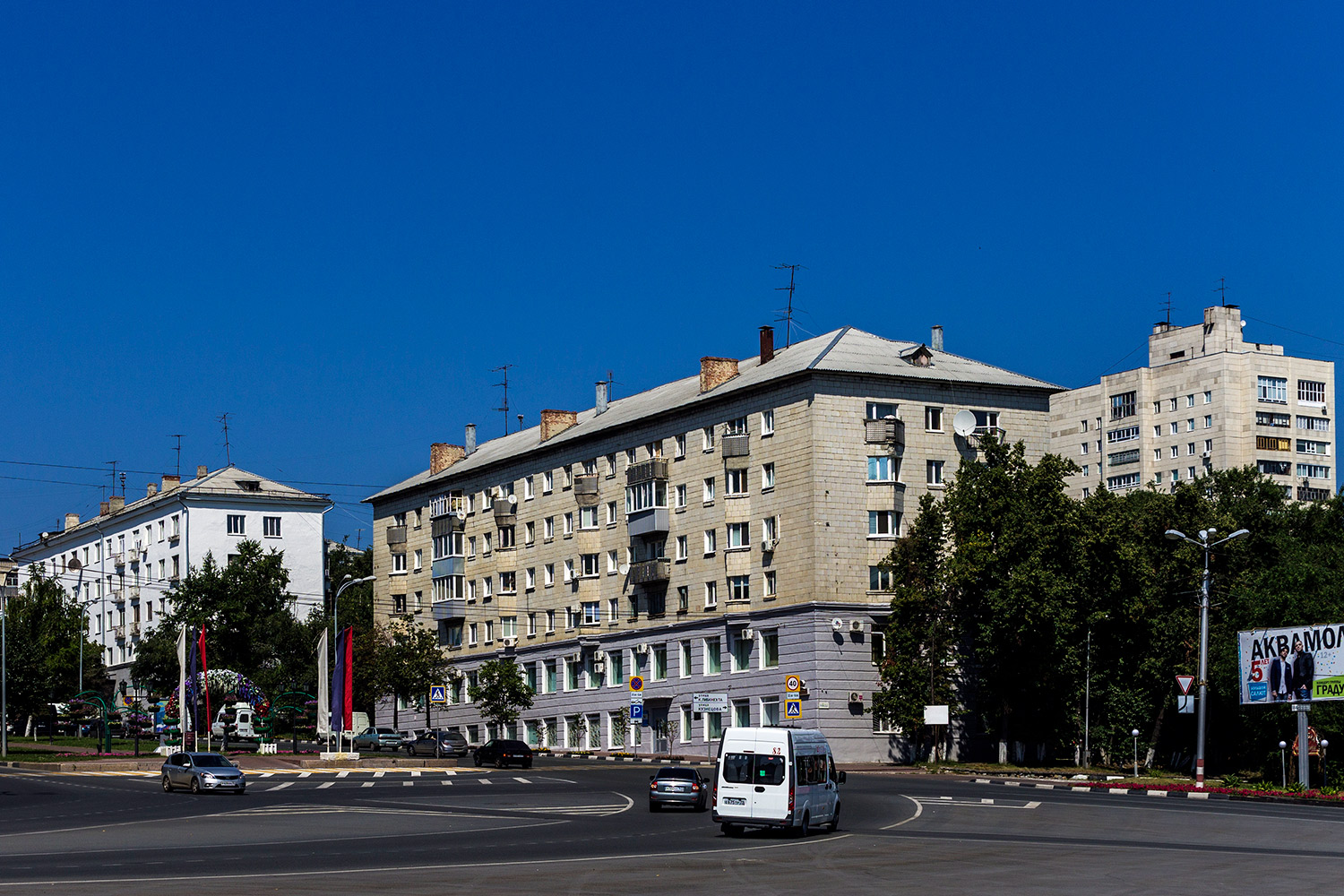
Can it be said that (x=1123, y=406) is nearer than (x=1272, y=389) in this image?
No

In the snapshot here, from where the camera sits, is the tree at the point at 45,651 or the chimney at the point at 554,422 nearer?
the tree at the point at 45,651

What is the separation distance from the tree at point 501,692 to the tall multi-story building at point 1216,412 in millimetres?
70368

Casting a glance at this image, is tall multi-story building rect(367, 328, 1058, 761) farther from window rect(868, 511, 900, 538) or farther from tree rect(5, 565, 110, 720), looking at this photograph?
tree rect(5, 565, 110, 720)

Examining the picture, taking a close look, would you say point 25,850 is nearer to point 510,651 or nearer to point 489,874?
point 489,874

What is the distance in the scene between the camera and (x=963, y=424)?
3265 inches

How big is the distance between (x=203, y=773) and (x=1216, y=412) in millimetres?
112116

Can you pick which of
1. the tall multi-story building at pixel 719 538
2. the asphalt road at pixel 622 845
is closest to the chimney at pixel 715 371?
the tall multi-story building at pixel 719 538

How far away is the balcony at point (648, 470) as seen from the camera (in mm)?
89750

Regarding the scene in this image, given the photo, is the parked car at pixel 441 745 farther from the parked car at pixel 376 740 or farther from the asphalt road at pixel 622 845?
the asphalt road at pixel 622 845

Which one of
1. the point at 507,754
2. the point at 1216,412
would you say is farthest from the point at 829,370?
the point at 1216,412

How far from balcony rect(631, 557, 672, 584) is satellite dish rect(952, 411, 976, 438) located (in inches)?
681

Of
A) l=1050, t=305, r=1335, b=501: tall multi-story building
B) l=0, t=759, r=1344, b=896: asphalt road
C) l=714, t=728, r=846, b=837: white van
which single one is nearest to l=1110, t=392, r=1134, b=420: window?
l=1050, t=305, r=1335, b=501: tall multi-story building

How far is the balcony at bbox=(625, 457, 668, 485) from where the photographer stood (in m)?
89.8

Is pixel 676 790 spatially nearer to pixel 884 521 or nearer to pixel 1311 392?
pixel 884 521
